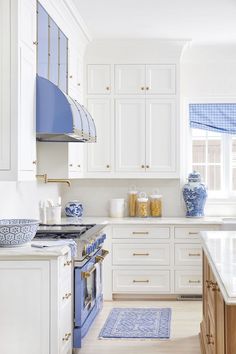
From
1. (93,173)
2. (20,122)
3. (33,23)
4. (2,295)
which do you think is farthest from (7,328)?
(93,173)

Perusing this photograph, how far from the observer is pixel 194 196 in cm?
615

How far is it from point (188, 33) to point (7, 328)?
3.44m

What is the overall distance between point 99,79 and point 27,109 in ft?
7.63

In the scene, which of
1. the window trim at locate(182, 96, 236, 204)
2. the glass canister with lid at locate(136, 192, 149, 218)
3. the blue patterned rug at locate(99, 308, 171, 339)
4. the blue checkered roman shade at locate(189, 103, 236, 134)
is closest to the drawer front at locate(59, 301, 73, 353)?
the blue patterned rug at locate(99, 308, 171, 339)

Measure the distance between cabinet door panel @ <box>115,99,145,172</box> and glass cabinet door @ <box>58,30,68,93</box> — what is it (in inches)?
42.8

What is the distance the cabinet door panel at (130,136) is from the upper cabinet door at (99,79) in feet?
0.66

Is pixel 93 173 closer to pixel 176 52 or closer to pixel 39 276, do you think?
pixel 176 52

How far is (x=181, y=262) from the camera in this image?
5742mm

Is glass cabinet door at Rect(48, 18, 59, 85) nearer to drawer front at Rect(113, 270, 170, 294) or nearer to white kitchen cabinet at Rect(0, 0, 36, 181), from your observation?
white kitchen cabinet at Rect(0, 0, 36, 181)

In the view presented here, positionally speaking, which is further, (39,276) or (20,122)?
(20,122)

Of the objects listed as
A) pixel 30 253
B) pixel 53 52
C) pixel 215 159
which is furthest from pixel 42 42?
pixel 215 159

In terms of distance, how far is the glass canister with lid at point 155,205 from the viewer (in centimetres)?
625

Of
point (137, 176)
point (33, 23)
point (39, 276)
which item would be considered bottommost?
point (39, 276)

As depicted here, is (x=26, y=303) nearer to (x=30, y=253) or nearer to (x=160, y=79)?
(x=30, y=253)
